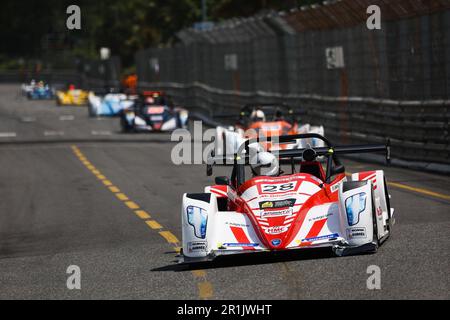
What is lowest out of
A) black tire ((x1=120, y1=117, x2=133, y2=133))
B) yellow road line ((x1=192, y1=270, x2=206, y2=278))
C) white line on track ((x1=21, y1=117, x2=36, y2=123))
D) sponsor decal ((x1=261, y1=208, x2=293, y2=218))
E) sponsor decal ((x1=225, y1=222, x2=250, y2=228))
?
yellow road line ((x1=192, y1=270, x2=206, y2=278))

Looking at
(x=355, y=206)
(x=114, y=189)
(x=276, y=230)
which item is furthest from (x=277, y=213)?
(x=114, y=189)

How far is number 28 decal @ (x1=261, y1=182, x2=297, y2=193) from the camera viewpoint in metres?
11.1

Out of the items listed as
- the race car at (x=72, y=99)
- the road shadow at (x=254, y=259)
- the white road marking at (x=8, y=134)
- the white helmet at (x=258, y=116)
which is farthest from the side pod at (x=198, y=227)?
the race car at (x=72, y=99)

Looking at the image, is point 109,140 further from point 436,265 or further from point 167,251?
point 436,265

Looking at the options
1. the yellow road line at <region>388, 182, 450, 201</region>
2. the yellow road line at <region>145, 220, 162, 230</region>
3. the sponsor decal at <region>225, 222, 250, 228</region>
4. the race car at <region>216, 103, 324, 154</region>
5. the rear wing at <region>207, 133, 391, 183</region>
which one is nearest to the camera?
the sponsor decal at <region>225, 222, 250, 228</region>

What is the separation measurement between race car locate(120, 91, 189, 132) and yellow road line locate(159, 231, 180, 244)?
23412 millimetres

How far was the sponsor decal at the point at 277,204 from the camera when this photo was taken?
1084cm

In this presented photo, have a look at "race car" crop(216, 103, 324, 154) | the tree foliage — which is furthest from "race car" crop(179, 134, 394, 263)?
the tree foliage

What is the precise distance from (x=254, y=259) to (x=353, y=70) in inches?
641

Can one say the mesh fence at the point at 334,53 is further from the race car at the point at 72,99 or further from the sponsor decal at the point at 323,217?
the race car at the point at 72,99

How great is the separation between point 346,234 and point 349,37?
16.7 m

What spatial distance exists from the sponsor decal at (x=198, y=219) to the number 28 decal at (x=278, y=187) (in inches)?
28.7

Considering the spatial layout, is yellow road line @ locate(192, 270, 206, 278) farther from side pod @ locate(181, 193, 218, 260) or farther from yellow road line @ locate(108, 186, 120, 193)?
yellow road line @ locate(108, 186, 120, 193)

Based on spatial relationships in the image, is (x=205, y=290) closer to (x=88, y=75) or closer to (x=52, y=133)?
(x=52, y=133)
